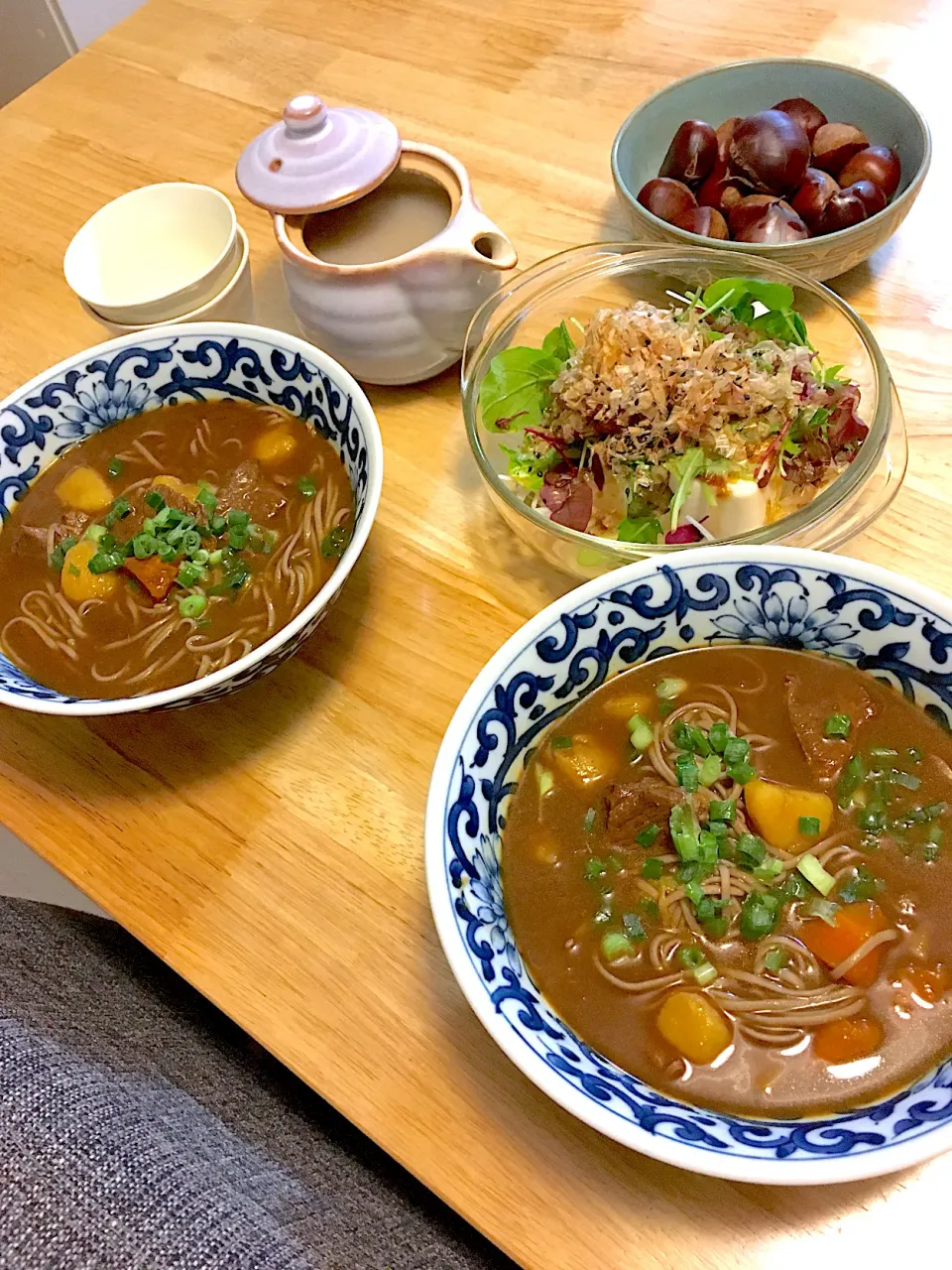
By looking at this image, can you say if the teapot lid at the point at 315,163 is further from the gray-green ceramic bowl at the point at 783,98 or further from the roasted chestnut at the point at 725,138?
the roasted chestnut at the point at 725,138

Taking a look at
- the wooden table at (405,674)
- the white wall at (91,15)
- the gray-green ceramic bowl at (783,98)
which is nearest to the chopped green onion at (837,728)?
the wooden table at (405,674)

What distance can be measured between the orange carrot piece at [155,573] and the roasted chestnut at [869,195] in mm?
1304

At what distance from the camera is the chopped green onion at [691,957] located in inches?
42.3

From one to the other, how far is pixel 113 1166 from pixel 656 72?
2.29 meters

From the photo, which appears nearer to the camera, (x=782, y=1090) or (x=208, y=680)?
(x=782, y=1090)

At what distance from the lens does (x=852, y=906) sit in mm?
1082

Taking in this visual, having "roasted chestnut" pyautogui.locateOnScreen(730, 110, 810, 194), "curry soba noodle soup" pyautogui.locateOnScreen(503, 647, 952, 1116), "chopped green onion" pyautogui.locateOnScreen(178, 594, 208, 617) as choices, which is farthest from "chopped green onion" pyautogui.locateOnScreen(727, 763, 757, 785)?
"roasted chestnut" pyautogui.locateOnScreen(730, 110, 810, 194)

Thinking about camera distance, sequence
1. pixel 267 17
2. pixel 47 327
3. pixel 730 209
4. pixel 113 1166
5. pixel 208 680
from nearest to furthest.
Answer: pixel 113 1166, pixel 208 680, pixel 730 209, pixel 47 327, pixel 267 17

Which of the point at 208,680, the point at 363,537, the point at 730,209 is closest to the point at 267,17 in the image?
the point at 730,209

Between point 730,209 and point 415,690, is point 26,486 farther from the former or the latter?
point 730,209

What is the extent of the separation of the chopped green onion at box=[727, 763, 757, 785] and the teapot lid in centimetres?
107

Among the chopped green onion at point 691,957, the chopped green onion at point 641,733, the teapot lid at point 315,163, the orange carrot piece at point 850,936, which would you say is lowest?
the orange carrot piece at point 850,936

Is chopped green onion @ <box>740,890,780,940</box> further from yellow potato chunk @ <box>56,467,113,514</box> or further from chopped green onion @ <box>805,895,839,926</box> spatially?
yellow potato chunk @ <box>56,467,113,514</box>

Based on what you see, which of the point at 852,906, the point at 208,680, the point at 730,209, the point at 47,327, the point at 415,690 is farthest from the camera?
the point at 47,327
